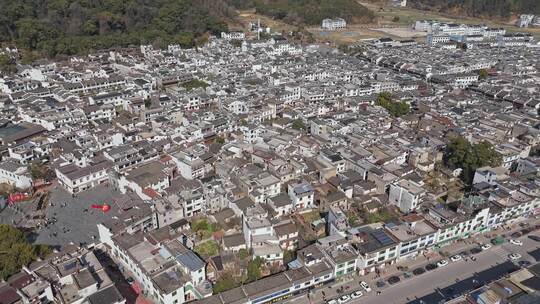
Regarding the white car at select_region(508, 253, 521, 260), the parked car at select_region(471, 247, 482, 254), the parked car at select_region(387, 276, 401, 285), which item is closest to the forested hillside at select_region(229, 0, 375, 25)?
the parked car at select_region(471, 247, 482, 254)

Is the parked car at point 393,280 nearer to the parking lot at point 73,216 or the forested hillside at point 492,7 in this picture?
the parking lot at point 73,216

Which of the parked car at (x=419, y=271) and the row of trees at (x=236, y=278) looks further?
the parked car at (x=419, y=271)

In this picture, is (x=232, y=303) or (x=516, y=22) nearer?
(x=232, y=303)

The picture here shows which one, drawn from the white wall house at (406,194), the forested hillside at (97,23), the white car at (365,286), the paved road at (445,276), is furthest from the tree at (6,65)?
the paved road at (445,276)

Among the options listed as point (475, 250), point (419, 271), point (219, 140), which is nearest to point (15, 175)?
point (219, 140)

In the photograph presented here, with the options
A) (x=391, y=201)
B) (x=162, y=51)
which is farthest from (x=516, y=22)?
(x=391, y=201)

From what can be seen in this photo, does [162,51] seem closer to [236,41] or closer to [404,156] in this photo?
[236,41]
